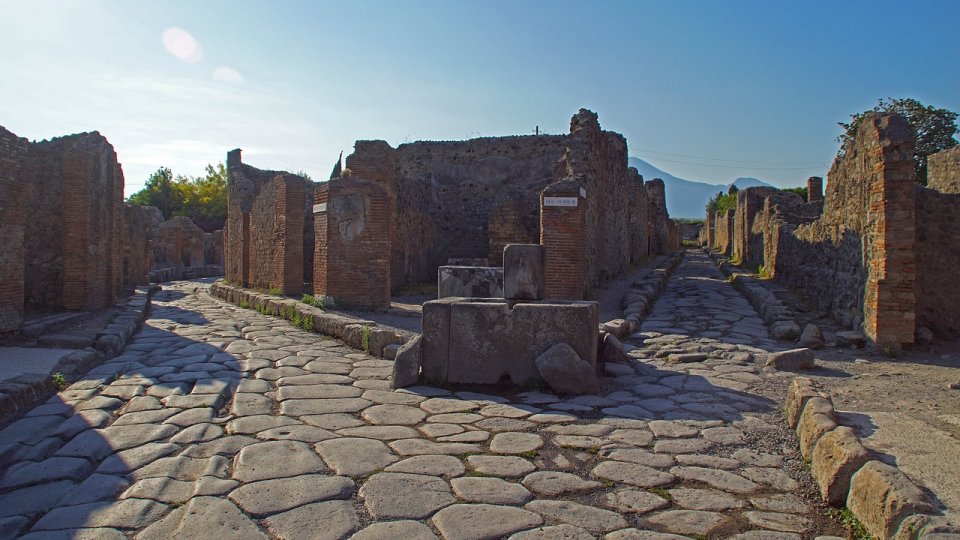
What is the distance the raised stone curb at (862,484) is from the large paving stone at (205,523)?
2462 mm

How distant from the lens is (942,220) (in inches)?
289

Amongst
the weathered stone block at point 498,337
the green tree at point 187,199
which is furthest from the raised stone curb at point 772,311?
the green tree at point 187,199

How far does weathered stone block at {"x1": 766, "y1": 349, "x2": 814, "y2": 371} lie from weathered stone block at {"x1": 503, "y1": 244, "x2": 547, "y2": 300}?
248 cm

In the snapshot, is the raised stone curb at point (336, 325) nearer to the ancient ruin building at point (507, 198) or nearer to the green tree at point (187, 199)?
the ancient ruin building at point (507, 198)

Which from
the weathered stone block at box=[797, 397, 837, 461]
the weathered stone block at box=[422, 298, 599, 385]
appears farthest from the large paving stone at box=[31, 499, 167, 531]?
the weathered stone block at box=[797, 397, 837, 461]

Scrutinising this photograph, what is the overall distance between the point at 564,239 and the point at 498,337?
567 cm

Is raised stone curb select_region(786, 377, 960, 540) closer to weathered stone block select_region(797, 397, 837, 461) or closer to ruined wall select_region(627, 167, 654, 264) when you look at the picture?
weathered stone block select_region(797, 397, 837, 461)

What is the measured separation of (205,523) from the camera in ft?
9.09

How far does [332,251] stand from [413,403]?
236 inches

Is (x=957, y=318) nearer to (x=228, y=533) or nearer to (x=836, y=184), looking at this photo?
(x=836, y=184)

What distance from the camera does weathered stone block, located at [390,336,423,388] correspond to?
18.2 ft

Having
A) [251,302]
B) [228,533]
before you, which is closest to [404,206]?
[251,302]

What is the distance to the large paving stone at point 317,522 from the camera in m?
2.67

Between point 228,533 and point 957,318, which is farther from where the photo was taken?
point 957,318
